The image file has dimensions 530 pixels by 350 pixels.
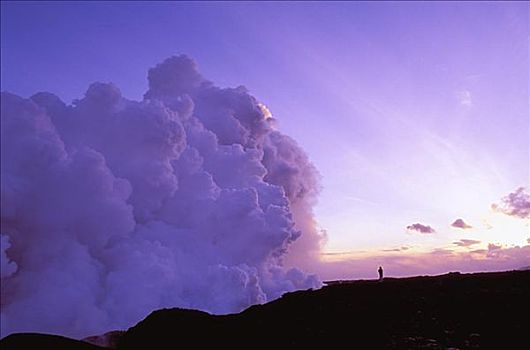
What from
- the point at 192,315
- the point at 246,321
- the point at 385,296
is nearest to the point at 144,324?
the point at 192,315

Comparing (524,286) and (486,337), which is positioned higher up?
(524,286)

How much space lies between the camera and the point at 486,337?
106 ft

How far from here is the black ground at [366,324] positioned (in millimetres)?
32656

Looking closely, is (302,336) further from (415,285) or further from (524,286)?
(415,285)

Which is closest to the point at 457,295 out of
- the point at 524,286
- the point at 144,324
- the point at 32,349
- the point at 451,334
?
the point at 524,286

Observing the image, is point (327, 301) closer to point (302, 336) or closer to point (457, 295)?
point (457, 295)

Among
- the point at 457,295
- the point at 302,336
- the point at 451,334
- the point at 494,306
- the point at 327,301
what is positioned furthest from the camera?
the point at 327,301

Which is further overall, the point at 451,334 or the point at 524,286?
the point at 524,286

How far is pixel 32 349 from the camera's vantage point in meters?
31.2

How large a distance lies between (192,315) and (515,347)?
2612 cm

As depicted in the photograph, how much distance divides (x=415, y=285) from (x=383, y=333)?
27883 mm

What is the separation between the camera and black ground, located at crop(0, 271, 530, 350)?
3266 centimetres

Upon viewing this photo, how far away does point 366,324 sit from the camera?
129ft

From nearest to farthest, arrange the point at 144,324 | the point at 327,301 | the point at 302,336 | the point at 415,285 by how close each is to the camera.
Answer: the point at 302,336 < the point at 144,324 < the point at 327,301 < the point at 415,285
